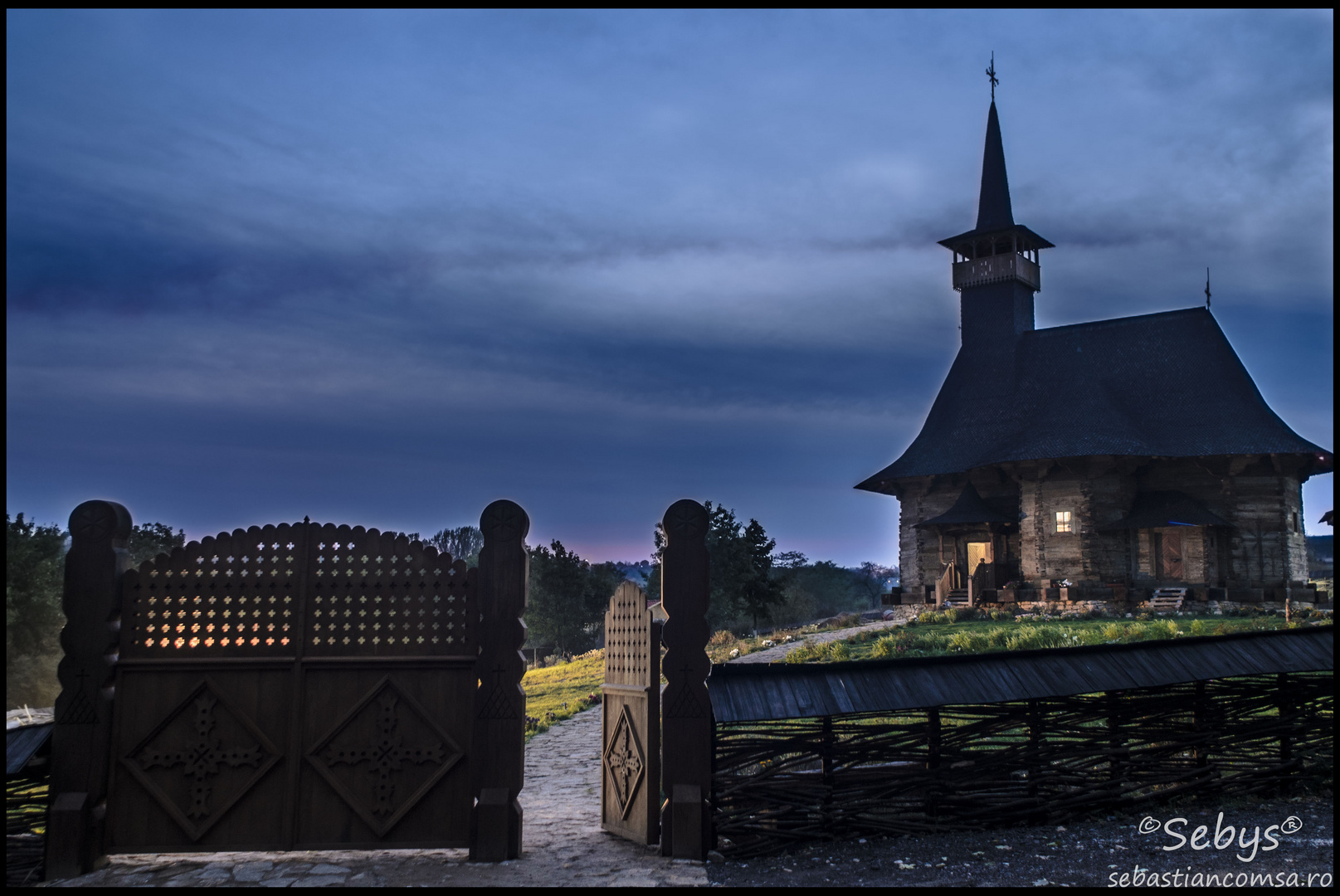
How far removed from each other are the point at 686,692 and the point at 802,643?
58.6ft

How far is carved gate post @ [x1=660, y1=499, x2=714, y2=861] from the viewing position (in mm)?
7512

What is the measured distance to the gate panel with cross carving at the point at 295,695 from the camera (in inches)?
297

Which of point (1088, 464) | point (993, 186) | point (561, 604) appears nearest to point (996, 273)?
point (993, 186)

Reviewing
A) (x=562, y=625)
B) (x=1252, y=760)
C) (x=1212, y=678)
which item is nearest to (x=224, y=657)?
(x=1212, y=678)

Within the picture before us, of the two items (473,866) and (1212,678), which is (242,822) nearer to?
(473,866)

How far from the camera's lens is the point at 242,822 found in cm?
752

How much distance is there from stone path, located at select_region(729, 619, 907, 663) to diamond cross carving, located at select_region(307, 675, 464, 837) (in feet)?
41.7

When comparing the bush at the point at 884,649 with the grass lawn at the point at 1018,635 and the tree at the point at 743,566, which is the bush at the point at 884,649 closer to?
the grass lawn at the point at 1018,635

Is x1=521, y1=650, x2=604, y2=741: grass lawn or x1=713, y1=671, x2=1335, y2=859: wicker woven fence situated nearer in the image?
x1=713, y1=671, x2=1335, y2=859: wicker woven fence

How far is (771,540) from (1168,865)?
1325 inches

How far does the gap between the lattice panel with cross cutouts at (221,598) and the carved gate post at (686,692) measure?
119 inches

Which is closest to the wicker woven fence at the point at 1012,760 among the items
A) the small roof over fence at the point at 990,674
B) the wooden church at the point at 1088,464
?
the small roof over fence at the point at 990,674

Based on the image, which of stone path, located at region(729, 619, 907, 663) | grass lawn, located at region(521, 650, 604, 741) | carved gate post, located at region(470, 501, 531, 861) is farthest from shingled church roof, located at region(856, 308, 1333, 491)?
carved gate post, located at region(470, 501, 531, 861)

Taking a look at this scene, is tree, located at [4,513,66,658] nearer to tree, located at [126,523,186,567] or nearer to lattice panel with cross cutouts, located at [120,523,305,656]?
tree, located at [126,523,186,567]
